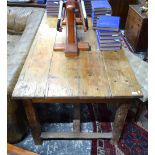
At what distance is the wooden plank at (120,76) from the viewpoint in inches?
39.8

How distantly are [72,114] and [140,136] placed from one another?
625 mm

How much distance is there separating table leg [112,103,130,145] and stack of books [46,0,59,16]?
1.07 m

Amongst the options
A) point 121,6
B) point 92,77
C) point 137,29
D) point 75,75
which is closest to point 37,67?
point 75,75

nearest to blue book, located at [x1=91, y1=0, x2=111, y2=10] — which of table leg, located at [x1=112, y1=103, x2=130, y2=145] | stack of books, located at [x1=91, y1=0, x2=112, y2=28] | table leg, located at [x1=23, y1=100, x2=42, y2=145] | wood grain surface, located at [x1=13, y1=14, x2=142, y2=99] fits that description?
stack of books, located at [x1=91, y1=0, x2=112, y2=28]

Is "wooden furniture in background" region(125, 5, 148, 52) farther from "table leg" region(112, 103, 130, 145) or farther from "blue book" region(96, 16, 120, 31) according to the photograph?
"table leg" region(112, 103, 130, 145)

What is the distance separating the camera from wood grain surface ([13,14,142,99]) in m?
1.00

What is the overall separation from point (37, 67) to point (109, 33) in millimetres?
530

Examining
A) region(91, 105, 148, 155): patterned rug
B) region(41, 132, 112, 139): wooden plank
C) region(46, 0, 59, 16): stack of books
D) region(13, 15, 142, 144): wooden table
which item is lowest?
region(91, 105, 148, 155): patterned rug

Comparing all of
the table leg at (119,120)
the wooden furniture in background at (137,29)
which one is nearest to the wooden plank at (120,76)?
the table leg at (119,120)

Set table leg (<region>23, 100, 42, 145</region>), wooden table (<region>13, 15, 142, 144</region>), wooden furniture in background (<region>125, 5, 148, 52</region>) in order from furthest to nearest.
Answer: wooden furniture in background (<region>125, 5, 148, 52</region>) → table leg (<region>23, 100, 42, 145</region>) → wooden table (<region>13, 15, 142, 144</region>)

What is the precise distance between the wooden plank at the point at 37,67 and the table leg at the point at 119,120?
527 mm

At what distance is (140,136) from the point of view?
1594mm
